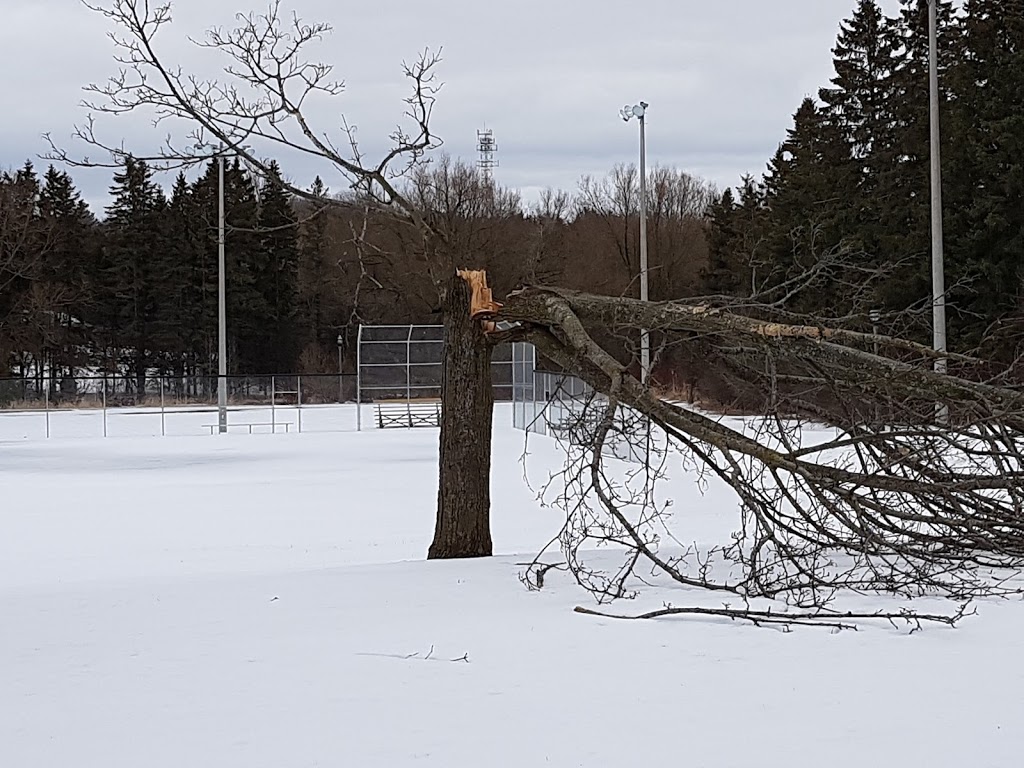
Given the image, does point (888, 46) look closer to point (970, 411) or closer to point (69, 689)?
point (970, 411)

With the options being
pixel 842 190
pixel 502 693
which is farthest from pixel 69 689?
pixel 842 190

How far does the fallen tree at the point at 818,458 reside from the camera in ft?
28.6

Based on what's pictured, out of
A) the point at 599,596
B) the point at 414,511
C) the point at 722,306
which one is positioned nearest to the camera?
the point at 599,596

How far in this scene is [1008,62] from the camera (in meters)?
36.8

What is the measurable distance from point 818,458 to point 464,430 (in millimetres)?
3035

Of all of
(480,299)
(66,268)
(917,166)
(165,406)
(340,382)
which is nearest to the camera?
(480,299)

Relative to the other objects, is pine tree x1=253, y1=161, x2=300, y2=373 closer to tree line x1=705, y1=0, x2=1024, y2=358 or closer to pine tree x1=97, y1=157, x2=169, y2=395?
pine tree x1=97, y1=157, x2=169, y2=395

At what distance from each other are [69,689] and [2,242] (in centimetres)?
6118

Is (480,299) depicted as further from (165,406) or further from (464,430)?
(165,406)

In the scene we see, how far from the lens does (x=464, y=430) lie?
1177 cm

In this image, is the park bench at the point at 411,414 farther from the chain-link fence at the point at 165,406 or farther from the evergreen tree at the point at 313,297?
the evergreen tree at the point at 313,297

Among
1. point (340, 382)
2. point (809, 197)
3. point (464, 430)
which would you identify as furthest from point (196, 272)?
point (464, 430)

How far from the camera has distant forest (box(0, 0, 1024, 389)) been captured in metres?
37.4

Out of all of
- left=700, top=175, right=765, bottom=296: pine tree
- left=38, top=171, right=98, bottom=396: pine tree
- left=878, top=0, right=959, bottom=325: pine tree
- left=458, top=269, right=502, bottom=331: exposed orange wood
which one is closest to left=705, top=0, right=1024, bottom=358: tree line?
left=878, top=0, right=959, bottom=325: pine tree
